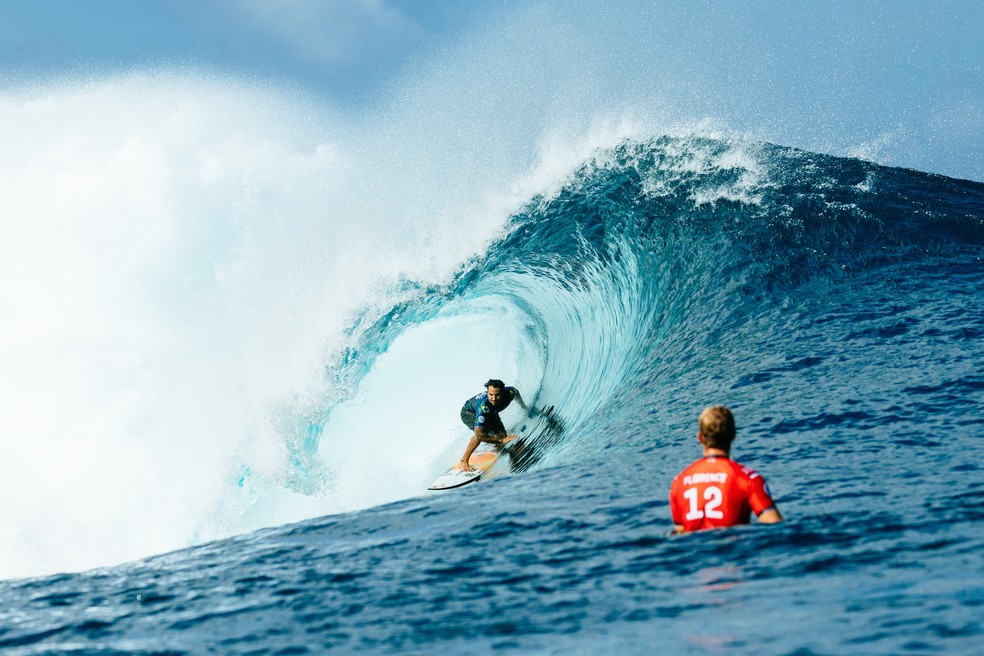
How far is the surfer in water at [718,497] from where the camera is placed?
195 inches

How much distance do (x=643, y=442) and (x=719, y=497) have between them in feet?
10.4

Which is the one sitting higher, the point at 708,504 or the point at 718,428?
the point at 718,428

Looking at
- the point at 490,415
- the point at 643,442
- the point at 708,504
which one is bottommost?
the point at 708,504

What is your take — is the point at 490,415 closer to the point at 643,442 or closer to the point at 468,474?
the point at 468,474

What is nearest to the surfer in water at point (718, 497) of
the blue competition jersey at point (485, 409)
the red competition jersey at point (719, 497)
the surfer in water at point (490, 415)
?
the red competition jersey at point (719, 497)

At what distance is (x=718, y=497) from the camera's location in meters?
4.98

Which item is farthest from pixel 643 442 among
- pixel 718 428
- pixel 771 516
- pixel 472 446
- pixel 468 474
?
pixel 472 446

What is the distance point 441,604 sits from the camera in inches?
171

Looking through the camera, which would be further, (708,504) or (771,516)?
(708,504)

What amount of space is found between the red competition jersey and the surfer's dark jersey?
274 inches

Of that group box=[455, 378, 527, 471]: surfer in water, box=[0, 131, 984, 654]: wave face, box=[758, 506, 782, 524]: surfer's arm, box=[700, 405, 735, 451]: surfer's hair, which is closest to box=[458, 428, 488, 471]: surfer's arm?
box=[455, 378, 527, 471]: surfer in water

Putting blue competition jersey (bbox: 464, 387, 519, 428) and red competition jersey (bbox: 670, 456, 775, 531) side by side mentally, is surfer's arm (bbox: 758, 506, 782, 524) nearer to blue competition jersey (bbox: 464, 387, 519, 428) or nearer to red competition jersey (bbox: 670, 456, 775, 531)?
red competition jersey (bbox: 670, 456, 775, 531)

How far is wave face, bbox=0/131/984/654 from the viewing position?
3957 mm

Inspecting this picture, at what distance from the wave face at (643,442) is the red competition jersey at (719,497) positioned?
0.43 feet
